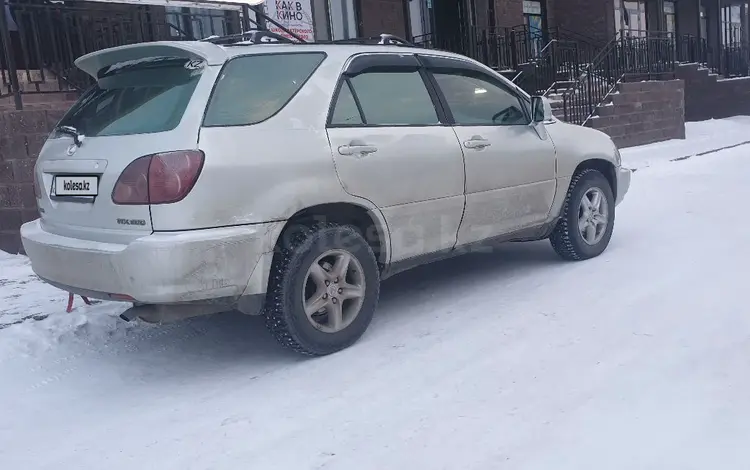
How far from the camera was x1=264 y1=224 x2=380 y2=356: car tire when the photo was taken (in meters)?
3.81

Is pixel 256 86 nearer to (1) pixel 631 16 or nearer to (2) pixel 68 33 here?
(2) pixel 68 33

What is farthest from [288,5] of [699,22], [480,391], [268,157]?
[699,22]

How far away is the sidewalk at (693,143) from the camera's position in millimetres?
12855

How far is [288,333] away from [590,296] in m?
2.16

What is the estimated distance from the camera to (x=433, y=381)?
364 centimetres

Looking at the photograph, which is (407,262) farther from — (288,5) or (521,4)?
(521,4)

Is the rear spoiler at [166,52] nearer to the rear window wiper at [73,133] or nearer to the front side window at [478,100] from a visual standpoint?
the rear window wiper at [73,133]

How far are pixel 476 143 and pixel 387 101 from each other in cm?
74

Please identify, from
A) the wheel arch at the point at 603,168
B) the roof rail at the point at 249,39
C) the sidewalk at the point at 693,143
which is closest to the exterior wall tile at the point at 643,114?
the sidewalk at the point at 693,143

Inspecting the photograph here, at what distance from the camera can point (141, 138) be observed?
11.8ft

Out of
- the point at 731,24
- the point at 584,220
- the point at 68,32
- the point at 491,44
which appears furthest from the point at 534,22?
the point at 584,220

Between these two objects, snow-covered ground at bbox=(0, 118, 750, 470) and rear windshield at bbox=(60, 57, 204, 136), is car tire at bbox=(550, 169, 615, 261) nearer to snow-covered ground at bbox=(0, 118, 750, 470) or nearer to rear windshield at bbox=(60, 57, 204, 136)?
snow-covered ground at bbox=(0, 118, 750, 470)

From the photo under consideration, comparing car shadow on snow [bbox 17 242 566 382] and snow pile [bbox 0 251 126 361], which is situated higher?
snow pile [bbox 0 251 126 361]

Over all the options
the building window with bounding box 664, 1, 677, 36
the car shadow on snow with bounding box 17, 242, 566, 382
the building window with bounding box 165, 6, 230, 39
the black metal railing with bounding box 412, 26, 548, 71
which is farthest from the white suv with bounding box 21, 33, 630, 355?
the building window with bounding box 664, 1, 677, 36
